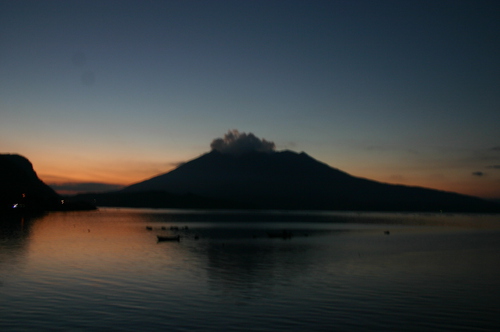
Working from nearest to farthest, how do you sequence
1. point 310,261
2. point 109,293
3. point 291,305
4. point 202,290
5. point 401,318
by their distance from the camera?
point 401,318, point 291,305, point 109,293, point 202,290, point 310,261

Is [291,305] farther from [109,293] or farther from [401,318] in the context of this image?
[109,293]

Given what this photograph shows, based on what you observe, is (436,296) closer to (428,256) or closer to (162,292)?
(162,292)

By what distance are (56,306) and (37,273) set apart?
11.6 m

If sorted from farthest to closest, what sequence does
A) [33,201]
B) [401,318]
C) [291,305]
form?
[33,201]
[291,305]
[401,318]

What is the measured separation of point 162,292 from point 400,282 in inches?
648

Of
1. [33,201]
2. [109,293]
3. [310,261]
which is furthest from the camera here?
[33,201]

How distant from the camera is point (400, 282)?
31641 mm

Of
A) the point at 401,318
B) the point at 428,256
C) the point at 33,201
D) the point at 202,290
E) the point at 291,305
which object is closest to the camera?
the point at 401,318

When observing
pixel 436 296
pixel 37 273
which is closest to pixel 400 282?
pixel 436 296

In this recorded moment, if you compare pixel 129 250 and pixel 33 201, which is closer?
pixel 129 250

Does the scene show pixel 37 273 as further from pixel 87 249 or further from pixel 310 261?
pixel 310 261

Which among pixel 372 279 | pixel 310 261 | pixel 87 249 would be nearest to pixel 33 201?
pixel 87 249

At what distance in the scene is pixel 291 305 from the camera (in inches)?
933

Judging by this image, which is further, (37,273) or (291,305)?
(37,273)
